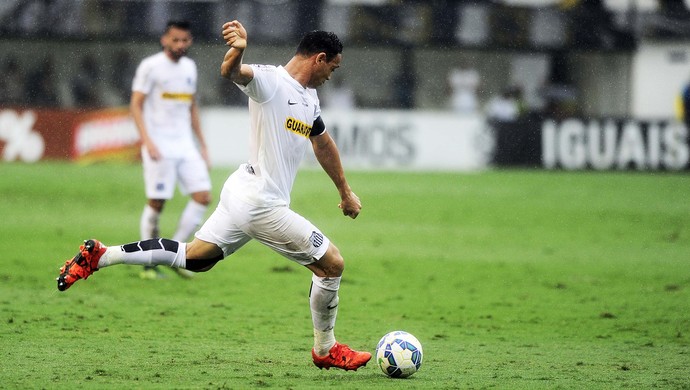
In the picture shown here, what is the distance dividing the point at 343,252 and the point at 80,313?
5.87 meters

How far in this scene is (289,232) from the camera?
7484 mm

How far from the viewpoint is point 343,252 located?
49.6ft

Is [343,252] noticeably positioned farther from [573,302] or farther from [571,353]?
[571,353]

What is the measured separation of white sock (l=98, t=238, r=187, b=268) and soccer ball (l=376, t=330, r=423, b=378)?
1519mm

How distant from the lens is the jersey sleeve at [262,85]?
7160mm

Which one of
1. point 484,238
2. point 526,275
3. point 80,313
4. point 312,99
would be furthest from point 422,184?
point 312,99

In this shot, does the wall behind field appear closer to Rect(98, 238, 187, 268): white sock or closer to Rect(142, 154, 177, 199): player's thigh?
Rect(142, 154, 177, 199): player's thigh

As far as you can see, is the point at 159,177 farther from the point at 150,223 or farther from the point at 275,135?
the point at 275,135

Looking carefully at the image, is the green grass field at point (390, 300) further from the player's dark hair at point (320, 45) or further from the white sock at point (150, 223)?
the player's dark hair at point (320, 45)

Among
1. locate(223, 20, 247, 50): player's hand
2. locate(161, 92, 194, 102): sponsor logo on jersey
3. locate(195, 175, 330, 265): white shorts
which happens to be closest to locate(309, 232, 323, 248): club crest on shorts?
locate(195, 175, 330, 265): white shorts

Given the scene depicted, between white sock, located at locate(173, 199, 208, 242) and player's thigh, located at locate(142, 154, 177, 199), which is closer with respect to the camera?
player's thigh, located at locate(142, 154, 177, 199)

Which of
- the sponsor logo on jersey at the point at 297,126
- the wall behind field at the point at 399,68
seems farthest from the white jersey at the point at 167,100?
the wall behind field at the point at 399,68

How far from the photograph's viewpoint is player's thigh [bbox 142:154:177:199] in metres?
12.1

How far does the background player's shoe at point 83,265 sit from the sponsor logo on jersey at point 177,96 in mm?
5004
